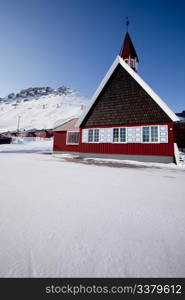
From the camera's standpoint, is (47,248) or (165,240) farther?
(165,240)

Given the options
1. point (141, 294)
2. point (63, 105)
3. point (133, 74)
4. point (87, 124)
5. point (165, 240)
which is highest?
point (63, 105)

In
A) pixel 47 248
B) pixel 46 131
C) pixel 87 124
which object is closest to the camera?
pixel 47 248

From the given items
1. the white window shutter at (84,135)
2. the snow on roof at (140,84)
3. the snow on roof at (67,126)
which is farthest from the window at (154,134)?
the snow on roof at (67,126)

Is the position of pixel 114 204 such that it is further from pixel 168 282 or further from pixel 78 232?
pixel 168 282

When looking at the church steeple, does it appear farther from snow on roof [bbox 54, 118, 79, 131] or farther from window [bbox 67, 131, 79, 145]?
window [bbox 67, 131, 79, 145]

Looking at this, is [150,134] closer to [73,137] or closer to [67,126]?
[73,137]


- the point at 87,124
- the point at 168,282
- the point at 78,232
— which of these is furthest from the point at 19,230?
the point at 87,124

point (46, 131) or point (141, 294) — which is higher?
point (46, 131)

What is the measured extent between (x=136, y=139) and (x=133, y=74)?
18.5 feet

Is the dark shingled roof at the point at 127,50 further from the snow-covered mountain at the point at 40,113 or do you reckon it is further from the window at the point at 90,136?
the snow-covered mountain at the point at 40,113

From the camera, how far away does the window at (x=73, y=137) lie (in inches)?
661

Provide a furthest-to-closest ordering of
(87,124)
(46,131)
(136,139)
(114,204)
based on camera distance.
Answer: (46,131) → (87,124) → (136,139) → (114,204)

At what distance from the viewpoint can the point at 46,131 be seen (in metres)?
48.9

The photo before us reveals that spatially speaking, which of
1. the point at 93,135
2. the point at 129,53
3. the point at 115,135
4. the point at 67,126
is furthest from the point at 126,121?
the point at 129,53
